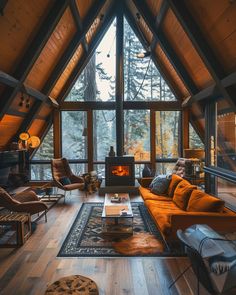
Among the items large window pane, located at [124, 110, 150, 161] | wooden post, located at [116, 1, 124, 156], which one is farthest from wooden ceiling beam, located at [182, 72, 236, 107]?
wooden post, located at [116, 1, 124, 156]

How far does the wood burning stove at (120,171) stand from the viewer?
24.7ft

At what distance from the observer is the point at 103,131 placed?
27.9ft

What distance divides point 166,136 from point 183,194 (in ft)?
14.2

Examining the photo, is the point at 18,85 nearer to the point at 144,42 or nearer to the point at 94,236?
the point at 94,236

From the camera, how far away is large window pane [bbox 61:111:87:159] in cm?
850

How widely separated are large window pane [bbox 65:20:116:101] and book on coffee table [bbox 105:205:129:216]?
464 centimetres

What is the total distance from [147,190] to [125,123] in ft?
10.7

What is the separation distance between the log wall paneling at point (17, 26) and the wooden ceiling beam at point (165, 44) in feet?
8.12

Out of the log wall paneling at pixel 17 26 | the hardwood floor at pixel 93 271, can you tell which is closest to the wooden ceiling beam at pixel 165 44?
the log wall paneling at pixel 17 26

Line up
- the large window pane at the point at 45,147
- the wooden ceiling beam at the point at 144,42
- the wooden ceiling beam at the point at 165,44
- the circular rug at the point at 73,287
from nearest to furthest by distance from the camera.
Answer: the circular rug at the point at 73,287
the wooden ceiling beam at the point at 165,44
the wooden ceiling beam at the point at 144,42
the large window pane at the point at 45,147

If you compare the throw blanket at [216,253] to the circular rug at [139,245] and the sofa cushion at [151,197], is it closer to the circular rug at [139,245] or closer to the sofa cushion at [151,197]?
the circular rug at [139,245]

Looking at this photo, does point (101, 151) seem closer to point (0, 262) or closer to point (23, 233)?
point (23, 233)

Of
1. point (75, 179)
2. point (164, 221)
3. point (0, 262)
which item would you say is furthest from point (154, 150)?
point (0, 262)

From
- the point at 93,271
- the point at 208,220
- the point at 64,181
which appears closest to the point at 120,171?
the point at 64,181
